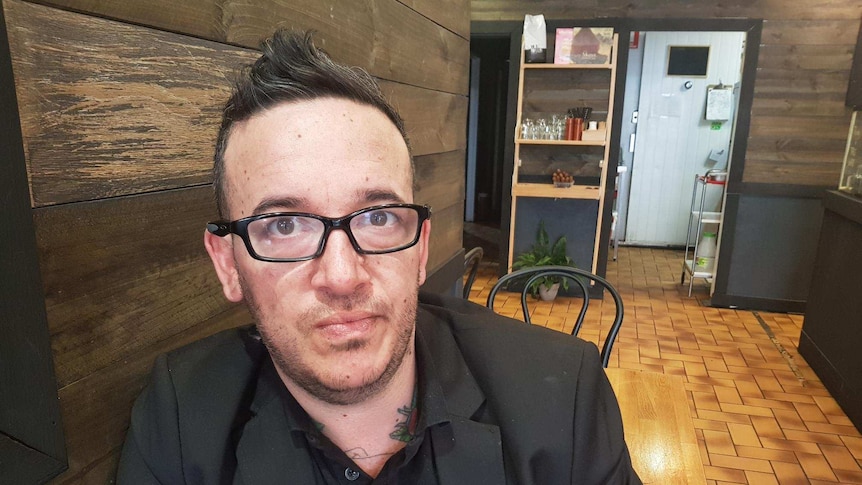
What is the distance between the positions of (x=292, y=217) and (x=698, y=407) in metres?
2.84

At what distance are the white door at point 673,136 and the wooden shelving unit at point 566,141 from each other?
5.96 ft

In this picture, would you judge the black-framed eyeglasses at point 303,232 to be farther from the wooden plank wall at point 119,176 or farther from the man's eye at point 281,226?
the wooden plank wall at point 119,176

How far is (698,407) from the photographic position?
3012 mm

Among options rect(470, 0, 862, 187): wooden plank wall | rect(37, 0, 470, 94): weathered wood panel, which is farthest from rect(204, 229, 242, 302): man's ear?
rect(470, 0, 862, 187): wooden plank wall

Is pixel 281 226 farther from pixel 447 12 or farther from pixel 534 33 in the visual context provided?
pixel 534 33

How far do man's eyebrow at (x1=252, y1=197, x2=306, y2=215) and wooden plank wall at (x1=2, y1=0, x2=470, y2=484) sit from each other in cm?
19

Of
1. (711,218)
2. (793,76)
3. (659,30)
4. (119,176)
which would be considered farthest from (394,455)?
(793,76)

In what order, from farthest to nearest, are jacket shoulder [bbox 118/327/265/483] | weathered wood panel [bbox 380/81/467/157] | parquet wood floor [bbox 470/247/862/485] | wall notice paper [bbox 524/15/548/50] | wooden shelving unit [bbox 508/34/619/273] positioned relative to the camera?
wooden shelving unit [bbox 508/34/619/273], wall notice paper [bbox 524/15/548/50], parquet wood floor [bbox 470/247/862/485], weathered wood panel [bbox 380/81/467/157], jacket shoulder [bbox 118/327/265/483]

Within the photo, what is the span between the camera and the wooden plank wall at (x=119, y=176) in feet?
2.35

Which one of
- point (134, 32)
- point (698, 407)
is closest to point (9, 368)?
point (134, 32)

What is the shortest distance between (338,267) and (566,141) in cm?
386

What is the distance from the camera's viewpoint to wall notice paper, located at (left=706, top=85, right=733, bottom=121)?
5.80 metres

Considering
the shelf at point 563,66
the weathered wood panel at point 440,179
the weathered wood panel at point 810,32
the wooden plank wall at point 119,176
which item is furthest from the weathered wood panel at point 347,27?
the weathered wood panel at point 810,32

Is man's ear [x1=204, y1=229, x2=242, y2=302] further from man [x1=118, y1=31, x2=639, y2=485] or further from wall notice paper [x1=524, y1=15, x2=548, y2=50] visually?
wall notice paper [x1=524, y1=15, x2=548, y2=50]
